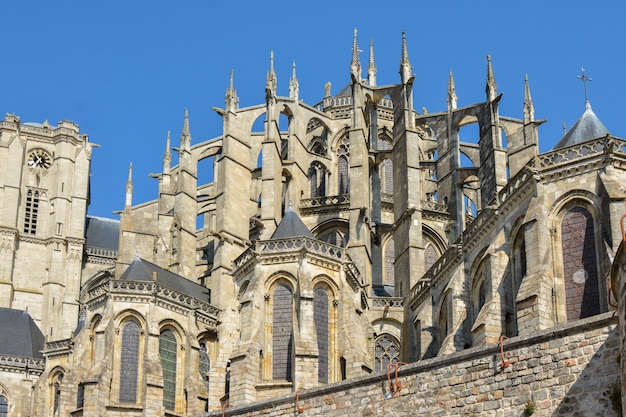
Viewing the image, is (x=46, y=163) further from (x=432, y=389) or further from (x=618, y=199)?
(x=432, y=389)

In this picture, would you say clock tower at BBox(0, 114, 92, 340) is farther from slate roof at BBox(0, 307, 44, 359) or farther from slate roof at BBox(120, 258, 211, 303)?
slate roof at BBox(120, 258, 211, 303)

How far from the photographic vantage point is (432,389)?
66.8ft

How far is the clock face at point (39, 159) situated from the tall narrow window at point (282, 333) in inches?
1143

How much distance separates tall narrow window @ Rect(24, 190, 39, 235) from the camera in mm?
59594

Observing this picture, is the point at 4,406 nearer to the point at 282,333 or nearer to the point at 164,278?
the point at 164,278

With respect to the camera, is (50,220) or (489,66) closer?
(489,66)

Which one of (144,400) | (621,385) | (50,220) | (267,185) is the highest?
(50,220)

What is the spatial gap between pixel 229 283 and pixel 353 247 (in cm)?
491

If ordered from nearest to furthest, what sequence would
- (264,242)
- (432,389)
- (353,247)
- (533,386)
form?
(533,386), (432,389), (264,242), (353,247)

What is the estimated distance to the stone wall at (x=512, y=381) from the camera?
18562 millimetres

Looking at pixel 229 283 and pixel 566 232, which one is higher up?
pixel 229 283

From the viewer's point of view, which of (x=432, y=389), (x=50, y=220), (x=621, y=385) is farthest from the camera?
(x=50, y=220)

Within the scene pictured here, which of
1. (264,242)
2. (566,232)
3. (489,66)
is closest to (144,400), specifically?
(264,242)

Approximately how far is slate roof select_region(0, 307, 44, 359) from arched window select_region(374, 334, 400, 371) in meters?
14.6
